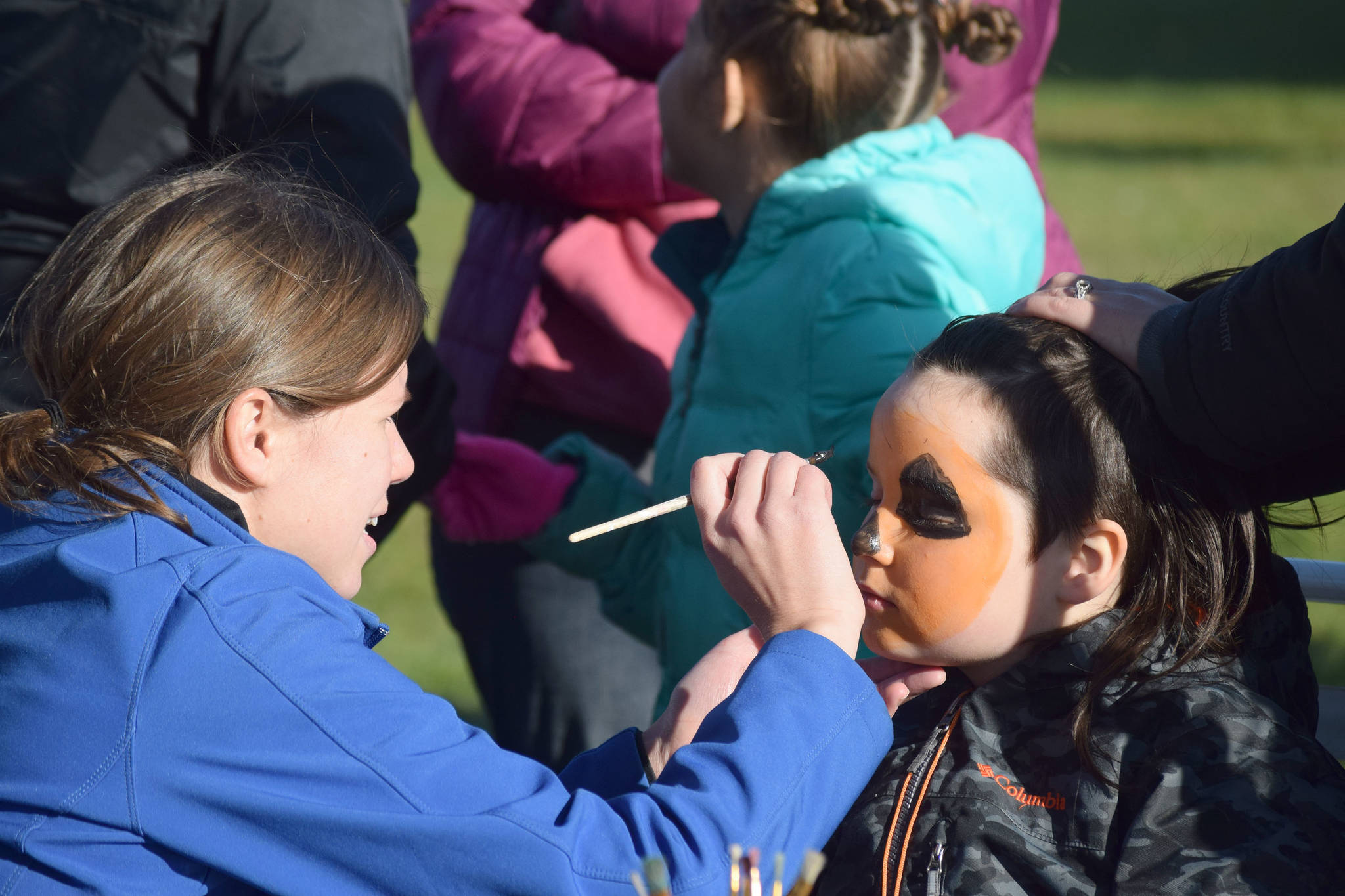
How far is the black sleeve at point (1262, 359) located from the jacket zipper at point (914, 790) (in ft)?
1.44

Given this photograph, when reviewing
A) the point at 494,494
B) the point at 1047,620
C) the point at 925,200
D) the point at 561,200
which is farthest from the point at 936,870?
the point at 561,200

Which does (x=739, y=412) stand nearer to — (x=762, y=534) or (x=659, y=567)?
(x=659, y=567)

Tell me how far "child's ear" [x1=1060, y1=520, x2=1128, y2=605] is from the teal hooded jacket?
47cm

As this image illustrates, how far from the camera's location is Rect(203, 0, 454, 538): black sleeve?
2.01 metres

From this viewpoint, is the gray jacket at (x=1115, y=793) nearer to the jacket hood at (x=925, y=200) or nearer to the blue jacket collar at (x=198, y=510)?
the blue jacket collar at (x=198, y=510)

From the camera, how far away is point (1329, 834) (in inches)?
53.2

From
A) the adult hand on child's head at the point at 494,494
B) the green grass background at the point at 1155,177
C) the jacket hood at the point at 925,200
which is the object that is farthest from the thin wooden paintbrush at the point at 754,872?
the green grass background at the point at 1155,177

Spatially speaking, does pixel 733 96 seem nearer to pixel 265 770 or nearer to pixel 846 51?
pixel 846 51

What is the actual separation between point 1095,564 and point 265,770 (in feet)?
3.19

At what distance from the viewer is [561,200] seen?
2848 mm

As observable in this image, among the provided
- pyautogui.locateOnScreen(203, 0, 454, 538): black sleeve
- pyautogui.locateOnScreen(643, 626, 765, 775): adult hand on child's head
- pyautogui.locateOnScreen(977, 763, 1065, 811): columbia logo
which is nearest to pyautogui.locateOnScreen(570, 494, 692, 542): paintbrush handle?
pyautogui.locateOnScreen(643, 626, 765, 775): adult hand on child's head

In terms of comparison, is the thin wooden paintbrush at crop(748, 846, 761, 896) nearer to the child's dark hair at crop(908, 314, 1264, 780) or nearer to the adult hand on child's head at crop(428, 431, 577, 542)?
the child's dark hair at crop(908, 314, 1264, 780)

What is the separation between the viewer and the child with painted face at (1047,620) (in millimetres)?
1445

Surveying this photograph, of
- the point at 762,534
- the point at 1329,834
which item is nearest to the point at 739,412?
the point at 762,534
